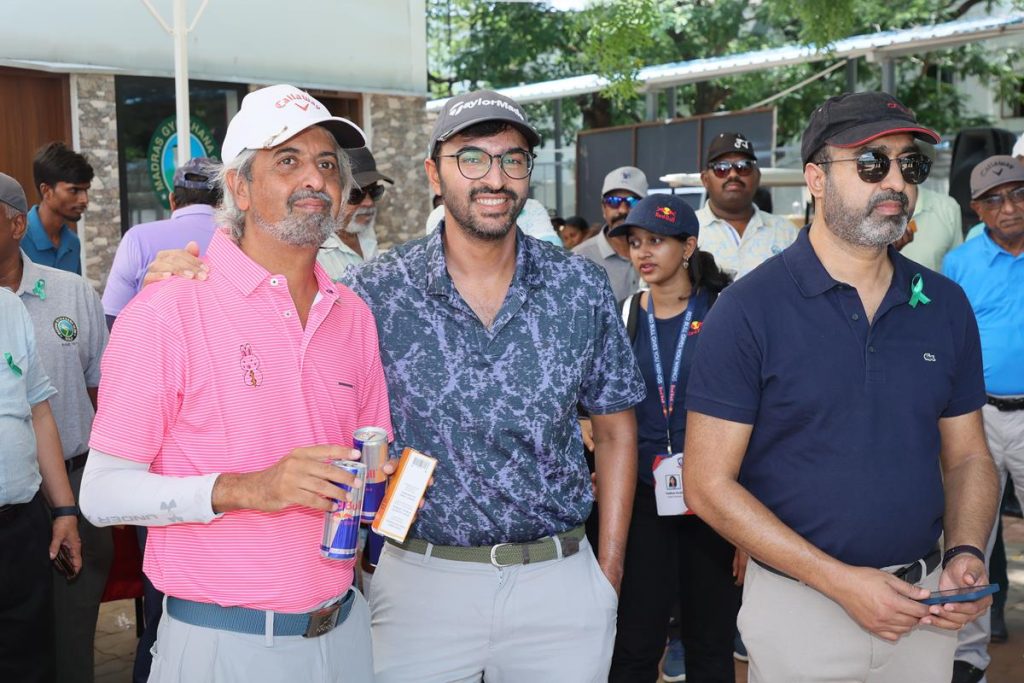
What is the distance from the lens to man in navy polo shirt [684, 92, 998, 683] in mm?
2908

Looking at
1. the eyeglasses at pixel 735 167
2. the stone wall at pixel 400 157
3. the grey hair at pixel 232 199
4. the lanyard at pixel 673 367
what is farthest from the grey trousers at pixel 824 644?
the stone wall at pixel 400 157

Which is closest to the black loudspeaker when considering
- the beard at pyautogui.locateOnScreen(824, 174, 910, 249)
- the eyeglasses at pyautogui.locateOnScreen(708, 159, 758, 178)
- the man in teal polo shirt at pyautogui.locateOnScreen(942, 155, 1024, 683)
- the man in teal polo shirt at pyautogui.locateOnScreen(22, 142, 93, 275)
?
the man in teal polo shirt at pyautogui.locateOnScreen(942, 155, 1024, 683)

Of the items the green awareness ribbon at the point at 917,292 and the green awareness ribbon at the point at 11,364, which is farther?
the green awareness ribbon at the point at 11,364

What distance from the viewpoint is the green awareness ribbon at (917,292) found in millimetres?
3068

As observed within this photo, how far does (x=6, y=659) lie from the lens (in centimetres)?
397

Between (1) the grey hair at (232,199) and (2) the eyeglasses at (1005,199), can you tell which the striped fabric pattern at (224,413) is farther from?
(2) the eyeglasses at (1005,199)

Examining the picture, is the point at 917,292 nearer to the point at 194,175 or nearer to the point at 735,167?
the point at 735,167

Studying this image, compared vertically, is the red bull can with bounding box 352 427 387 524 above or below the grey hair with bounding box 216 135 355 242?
below

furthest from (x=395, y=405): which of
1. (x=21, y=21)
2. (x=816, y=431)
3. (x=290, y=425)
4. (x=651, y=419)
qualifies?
(x=21, y=21)

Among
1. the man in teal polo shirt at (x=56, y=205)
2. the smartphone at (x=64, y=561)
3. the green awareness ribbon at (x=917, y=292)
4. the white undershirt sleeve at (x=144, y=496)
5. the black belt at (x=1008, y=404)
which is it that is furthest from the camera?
the man in teal polo shirt at (x=56, y=205)

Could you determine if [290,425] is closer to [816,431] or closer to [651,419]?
[816,431]

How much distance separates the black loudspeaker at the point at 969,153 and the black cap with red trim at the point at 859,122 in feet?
18.0

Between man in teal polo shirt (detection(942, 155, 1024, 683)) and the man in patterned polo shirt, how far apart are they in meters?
3.17

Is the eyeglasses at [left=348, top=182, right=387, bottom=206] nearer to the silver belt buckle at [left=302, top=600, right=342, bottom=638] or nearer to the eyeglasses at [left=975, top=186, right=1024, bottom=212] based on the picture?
the silver belt buckle at [left=302, top=600, right=342, bottom=638]
